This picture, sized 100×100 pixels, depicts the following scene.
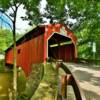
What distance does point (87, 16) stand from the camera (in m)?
30.6

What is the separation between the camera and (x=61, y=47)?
85.9 ft

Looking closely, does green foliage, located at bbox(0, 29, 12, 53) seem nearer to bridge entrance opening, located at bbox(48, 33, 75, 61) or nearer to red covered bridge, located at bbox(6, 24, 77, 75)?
bridge entrance opening, located at bbox(48, 33, 75, 61)

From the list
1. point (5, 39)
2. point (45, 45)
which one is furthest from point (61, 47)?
point (5, 39)

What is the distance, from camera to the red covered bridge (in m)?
19.5

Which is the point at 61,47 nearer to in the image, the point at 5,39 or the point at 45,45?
the point at 45,45

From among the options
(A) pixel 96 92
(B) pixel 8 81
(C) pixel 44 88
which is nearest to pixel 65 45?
(B) pixel 8 81

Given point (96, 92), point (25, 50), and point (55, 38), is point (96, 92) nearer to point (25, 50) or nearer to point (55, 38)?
point (25, 50)

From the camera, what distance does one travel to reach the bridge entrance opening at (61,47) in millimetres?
23422

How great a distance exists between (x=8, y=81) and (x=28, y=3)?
10283 mm

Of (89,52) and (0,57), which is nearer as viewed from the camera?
(89,52)

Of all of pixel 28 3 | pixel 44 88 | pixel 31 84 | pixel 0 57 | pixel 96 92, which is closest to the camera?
pixel 96 92

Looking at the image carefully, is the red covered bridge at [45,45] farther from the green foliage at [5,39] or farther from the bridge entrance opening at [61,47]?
the green foliage at [5,39]

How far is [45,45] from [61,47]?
23.7 ft

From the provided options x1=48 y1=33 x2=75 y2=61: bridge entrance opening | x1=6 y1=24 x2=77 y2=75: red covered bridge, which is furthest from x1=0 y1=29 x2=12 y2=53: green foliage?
x1=6 y1=24 x2=77 y2=75: red covered bridge
